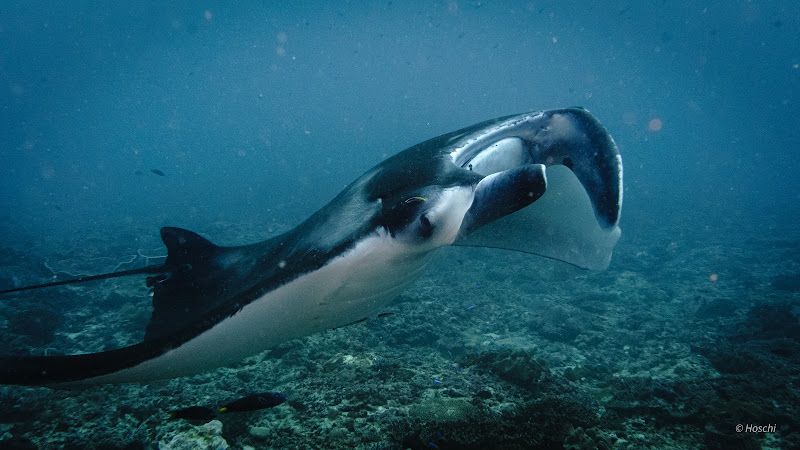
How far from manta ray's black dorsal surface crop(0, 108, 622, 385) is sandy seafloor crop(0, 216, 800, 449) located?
985 mm

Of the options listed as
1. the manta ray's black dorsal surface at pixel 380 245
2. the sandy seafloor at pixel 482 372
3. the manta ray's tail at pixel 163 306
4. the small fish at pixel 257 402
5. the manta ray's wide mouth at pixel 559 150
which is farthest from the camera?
the sandy seafloor at pixel 482 372

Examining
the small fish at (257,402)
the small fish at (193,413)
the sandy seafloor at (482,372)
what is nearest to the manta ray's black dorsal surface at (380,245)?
the small fish at (257,402)

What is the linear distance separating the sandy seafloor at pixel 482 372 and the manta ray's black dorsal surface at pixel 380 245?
0.99 metres

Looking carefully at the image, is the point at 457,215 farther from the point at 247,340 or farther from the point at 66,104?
the point at 66,104

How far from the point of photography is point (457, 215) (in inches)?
68.5

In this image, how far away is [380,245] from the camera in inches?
68.5

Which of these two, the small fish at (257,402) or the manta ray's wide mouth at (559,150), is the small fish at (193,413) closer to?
the small fish at (257,402)

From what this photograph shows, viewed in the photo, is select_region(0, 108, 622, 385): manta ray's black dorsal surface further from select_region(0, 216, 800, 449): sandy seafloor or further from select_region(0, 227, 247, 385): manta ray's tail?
select_region(0, 216, 800, 449): sandy seafloor

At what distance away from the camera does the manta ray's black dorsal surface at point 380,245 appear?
1577 millimetres

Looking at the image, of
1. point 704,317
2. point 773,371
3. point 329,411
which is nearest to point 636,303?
point 704,317

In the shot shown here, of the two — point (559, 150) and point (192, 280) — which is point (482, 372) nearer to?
point (559, 150)

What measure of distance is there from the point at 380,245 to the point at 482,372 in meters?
2.28

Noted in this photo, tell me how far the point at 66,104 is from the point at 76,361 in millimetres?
107565

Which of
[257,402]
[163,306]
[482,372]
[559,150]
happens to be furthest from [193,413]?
[559,150]
